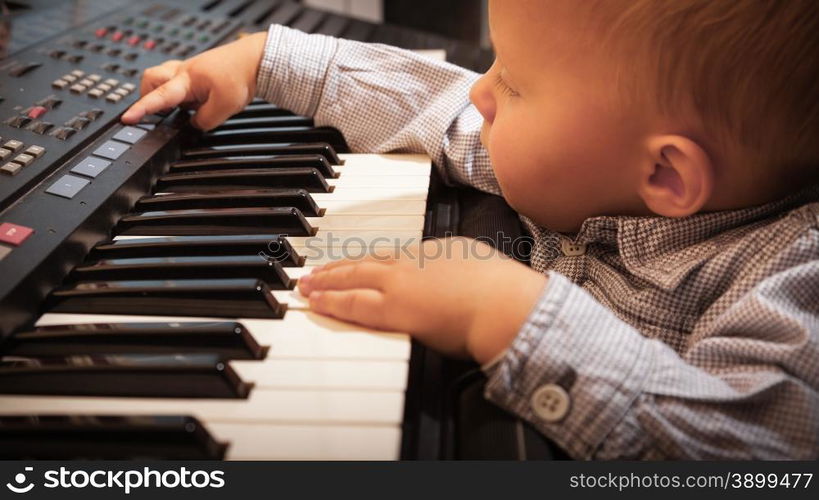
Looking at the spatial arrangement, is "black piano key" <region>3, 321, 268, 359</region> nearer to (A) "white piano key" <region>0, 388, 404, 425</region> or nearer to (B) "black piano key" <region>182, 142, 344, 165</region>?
A: (A) "white piano key" <region>0, 388, 404, 425</region>

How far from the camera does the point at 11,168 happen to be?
80cm

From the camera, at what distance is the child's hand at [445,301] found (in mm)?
655

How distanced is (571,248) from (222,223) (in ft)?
1.47

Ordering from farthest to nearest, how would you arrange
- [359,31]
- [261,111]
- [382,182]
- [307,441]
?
1. [359,31]
2. [261,111]
3. [382,182]
4. [307,441]

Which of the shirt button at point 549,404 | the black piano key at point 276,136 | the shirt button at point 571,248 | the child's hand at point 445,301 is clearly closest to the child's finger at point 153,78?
the black piano key at point 276,136

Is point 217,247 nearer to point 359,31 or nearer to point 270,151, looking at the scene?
point 270,151

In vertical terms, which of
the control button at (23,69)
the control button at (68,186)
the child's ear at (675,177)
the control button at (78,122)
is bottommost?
the control button at (68,186)

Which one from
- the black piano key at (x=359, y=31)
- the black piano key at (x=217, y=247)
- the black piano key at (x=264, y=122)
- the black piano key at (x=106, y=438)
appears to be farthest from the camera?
the black piano key at (x=359, y=31)

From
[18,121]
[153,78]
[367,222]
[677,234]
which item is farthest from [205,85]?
[677,234]

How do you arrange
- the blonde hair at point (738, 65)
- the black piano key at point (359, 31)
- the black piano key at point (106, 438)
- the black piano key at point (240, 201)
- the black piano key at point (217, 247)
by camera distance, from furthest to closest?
1. the black piano key at point (359, 31)
2. the black piano key at point (240, 201)
3. the black piano key at point (217, 247)
4. the blonde hair at point (738, 65)
5. the black piano key at point (106, 438)

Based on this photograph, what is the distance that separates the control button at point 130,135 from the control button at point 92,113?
0.04 meters

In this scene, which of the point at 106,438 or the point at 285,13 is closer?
the point at 106,438

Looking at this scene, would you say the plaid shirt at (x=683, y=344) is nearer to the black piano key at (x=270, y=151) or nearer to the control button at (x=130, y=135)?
the black piano key at (x=270, y=151)

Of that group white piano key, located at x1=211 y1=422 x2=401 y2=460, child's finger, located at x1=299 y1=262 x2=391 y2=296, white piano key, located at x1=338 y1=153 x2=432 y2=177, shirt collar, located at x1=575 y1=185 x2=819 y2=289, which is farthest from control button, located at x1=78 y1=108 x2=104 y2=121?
shirt collar, located at x1=575 y1=185 x2=819 y2=289
